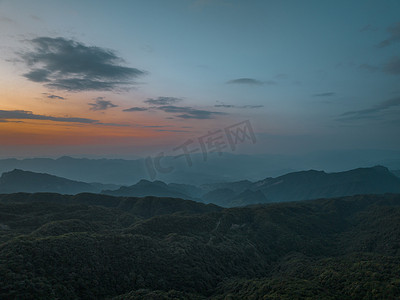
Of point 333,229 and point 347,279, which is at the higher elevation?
point 347,279

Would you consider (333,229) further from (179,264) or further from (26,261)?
(26,261)

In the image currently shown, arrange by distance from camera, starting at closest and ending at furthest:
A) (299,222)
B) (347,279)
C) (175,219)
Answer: (347,279) → (175,219) → (299,222)

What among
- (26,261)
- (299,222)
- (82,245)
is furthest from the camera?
(299,222)

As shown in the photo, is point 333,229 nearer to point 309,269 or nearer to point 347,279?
point 309,269

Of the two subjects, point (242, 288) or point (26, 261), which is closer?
point (26, 261)

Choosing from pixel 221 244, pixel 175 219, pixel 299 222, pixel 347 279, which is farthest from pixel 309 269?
pixel 299 222

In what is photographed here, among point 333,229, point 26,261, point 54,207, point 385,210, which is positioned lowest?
point 333,229

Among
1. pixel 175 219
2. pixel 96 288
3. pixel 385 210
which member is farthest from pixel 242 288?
pixel 385 210
